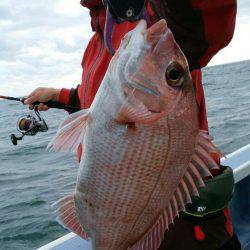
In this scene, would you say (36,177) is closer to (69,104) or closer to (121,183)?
(69,104)

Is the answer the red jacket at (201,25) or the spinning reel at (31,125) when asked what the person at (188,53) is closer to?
the red jacket at (201,25)

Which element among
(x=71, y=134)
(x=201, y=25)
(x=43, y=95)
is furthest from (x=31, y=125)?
(x=201, y=25)

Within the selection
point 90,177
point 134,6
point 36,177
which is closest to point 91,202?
point 90,177

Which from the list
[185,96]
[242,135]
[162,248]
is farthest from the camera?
[242,135]

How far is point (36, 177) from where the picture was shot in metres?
10.9

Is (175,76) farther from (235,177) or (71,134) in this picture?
(235,177)

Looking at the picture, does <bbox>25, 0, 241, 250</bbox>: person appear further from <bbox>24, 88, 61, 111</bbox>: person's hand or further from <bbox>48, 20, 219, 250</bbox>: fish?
<bbox>48, 20, 219, 250</bbox>: fish

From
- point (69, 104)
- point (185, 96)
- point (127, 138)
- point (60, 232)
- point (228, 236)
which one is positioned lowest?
point (60, 232)

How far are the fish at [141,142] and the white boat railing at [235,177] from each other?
1.45 m

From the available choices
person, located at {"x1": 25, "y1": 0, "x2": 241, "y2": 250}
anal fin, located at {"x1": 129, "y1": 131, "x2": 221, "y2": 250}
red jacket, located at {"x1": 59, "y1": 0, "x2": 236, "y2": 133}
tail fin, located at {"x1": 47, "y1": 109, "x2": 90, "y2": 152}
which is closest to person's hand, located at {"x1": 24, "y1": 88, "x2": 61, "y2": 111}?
person, located at {"x1": 25, "y1": 0, "x2": 241, "y2": 250}

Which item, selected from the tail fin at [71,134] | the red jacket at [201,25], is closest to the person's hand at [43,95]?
the red jacket at [201,25]

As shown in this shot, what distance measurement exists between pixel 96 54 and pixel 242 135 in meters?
10.5

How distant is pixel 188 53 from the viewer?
1.81 m

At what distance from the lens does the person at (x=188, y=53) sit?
1.72 m
